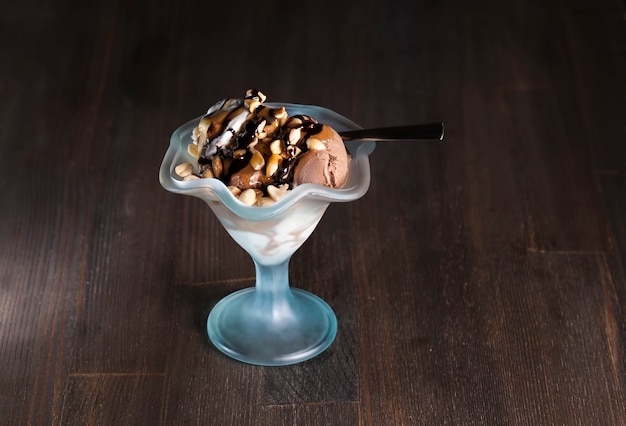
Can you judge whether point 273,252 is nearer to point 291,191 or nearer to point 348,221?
point 291,191

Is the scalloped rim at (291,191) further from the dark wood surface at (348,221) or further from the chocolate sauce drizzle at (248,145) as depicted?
the dark wood surface at (348,221)

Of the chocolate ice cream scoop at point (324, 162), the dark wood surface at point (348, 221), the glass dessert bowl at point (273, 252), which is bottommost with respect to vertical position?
the dark wood surface at point (348, 221)

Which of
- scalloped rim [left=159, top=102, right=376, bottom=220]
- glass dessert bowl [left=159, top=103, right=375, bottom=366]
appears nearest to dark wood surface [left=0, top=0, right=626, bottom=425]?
glass dessert bowl [left=159, top=103, right=375, bottom=366]

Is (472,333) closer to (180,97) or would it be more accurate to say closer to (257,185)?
(257,185)

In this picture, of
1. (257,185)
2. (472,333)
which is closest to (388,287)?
(472,333)

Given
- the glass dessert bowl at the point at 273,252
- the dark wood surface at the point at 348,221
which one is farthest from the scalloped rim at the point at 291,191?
the dark wood surface at the point at 348,221
